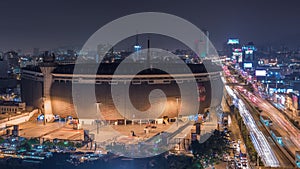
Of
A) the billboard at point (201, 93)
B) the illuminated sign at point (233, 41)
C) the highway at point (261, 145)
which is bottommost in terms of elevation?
the highway at point (261, 145)

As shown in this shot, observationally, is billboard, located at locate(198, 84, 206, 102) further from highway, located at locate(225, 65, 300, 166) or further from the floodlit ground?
the floodlit ground

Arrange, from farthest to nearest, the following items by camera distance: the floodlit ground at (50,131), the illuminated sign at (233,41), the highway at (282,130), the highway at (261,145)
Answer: the illuminated sign at (233,41)
the floodlit ground at (50,131)
the highway at (282,130)
the highway at (261,145)

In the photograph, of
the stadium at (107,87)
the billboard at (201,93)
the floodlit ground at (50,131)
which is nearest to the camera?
the floodlit ground at (50,131)

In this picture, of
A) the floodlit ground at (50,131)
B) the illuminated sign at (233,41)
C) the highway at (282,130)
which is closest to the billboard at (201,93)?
the highway at (282,130)

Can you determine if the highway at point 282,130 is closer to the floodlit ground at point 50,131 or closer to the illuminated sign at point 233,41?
the floodlit ground at point 50,131

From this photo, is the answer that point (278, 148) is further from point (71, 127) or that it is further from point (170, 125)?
point (71, 127)

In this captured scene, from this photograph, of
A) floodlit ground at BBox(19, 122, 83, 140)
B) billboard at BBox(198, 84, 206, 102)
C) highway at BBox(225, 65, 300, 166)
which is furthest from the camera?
billboard at BBox(198, 84, 206, 102)

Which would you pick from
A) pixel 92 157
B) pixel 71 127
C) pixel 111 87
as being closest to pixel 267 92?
pixel 111 87

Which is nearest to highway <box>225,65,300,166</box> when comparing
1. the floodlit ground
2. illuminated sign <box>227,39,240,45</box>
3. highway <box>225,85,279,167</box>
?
highway <box>225,85,279,167</box>

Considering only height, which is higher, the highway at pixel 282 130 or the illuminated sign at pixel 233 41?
the illuminated sign at pixel 233 41

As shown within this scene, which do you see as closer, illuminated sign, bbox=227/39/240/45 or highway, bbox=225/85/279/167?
highway, bbox=225/85/279/167

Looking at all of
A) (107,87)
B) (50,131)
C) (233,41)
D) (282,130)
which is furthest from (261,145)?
(233,41)
